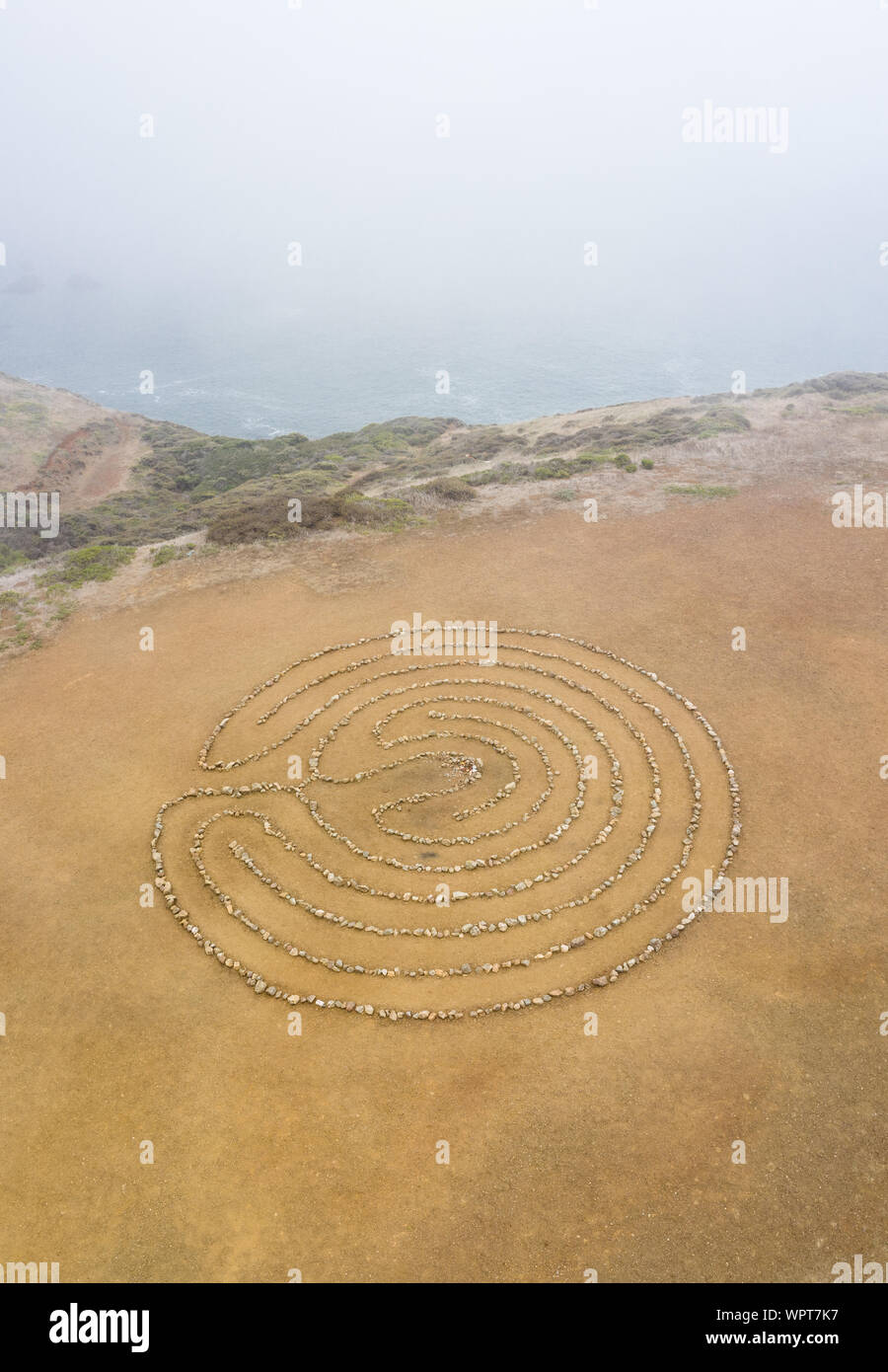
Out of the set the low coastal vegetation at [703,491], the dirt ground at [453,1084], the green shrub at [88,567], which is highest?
the low coastal vegetation at [703,491]

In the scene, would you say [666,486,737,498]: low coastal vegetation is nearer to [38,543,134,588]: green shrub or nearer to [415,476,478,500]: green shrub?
[415,476,478,500]: green shrub

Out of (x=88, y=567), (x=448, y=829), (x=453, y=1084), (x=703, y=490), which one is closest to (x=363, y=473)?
(x=88, y=567)

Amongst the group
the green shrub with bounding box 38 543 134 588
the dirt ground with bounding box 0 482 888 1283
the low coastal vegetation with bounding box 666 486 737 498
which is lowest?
the dirt ground with bounding box 0 482 888 1283

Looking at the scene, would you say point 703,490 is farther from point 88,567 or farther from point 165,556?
point 88,567

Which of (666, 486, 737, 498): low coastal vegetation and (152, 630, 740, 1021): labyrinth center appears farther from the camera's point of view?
(666, 486, 737, 498): low coastal vegetation

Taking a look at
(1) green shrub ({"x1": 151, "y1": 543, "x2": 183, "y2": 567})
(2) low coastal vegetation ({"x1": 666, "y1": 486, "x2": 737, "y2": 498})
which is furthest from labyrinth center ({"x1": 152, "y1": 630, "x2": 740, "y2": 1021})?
(2) low coastal vegetation ({"x1": 666, "y1": 486, "x2": 737, "y2": 498})

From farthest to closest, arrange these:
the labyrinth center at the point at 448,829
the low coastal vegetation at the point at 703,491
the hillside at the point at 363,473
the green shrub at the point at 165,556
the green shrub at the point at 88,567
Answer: the low coastal vegetation at the point at 703,491, the hillside at the point at 363,473, the green shrub at the point at 165,556, the green shrub at the point at 88,567, the labyrinth center at the point at 448,829

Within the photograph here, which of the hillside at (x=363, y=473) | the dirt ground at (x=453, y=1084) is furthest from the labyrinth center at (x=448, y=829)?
the hillside at (x=363, y=473)

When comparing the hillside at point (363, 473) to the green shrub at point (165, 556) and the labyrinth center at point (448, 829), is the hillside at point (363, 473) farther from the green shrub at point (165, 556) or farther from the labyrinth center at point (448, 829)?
the labyrinth center at point (448, 829)
